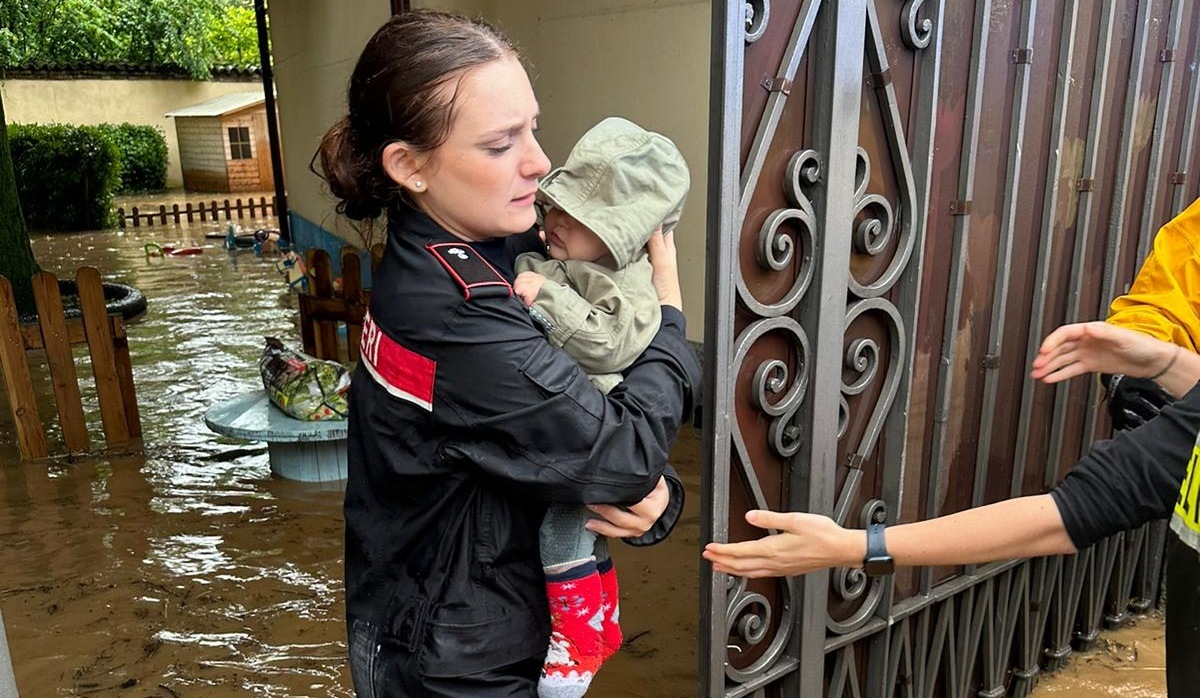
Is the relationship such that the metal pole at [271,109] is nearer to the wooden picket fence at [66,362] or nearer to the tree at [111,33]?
the wooden picket fence at [66,362]

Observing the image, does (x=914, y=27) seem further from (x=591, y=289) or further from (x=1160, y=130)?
(x=1160, y=130)

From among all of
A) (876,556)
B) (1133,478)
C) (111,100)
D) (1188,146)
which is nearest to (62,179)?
(111,100)

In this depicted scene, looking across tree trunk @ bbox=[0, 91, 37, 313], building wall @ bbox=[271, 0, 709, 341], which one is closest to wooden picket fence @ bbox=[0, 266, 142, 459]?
building wall @ bbox=[271, 0, 709, 341]

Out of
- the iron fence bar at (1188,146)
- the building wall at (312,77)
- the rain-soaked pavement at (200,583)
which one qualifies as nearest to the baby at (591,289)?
the rain-soaked pavement at (200,583)

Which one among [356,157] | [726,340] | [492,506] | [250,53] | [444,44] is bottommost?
[492,506]

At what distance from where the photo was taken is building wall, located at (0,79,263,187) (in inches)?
901

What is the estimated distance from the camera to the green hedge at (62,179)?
1858 centimetres

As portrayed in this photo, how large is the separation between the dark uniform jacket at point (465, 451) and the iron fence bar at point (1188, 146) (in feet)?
7.60

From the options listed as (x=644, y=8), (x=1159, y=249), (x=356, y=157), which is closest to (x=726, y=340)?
(x=356, y=157)

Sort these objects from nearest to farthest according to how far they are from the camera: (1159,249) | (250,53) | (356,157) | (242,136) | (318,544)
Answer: (356,157), (1159,249), (318,544), (242,136), (250,53)

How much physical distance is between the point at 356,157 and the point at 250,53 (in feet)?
113

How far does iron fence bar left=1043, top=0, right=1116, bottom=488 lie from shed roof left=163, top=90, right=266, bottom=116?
76.7 feet

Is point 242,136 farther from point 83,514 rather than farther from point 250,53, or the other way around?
point 83,514

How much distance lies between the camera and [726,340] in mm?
1805
